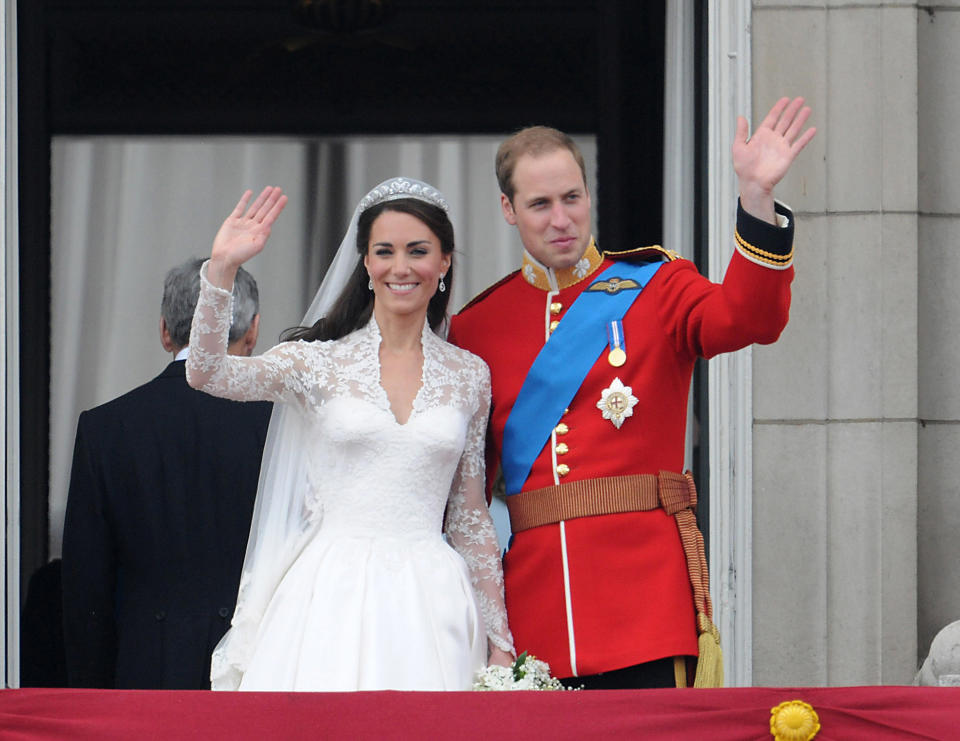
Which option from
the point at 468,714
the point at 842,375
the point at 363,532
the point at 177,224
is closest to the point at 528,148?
the point at 363,532

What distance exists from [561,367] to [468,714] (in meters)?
1.02

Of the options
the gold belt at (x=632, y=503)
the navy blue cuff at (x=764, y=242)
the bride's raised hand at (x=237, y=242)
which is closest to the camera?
the navy blue cuff at (x=764, y=242)

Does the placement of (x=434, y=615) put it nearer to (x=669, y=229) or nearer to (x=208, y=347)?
(x=208, y=347)

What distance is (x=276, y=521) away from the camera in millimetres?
3869

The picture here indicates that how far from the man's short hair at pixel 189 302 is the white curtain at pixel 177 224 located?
2628 mm

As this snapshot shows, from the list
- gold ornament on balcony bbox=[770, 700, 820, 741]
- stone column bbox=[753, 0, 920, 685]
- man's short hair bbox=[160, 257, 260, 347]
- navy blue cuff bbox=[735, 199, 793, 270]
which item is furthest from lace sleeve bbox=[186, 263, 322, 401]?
stone column bbox=[753, 0, 920, 685]

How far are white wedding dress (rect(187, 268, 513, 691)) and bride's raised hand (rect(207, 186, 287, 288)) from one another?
0.04 m

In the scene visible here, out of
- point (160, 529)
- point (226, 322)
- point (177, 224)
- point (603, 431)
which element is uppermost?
point (177, 224)

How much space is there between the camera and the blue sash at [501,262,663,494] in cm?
379

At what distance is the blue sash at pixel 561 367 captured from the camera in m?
3.79

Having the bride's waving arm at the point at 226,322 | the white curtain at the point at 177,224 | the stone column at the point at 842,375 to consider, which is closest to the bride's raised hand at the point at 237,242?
the bride's waving arm at the point at 226,322

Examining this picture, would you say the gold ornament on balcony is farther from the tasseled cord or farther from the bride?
the bride

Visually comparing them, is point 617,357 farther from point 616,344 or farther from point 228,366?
point 228,366

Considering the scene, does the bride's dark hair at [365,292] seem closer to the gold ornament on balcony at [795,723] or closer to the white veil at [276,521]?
the white veil at [276,521]
